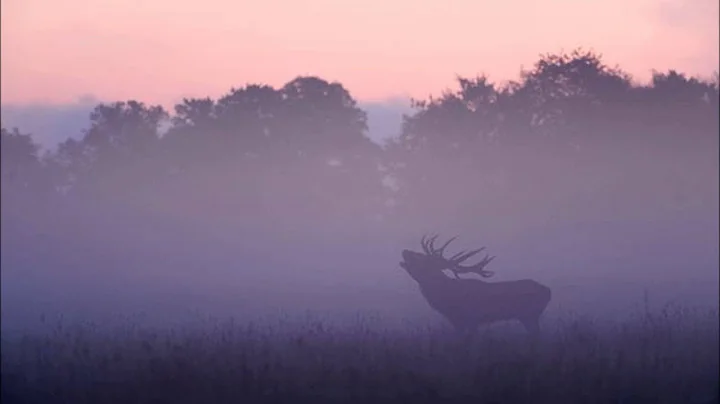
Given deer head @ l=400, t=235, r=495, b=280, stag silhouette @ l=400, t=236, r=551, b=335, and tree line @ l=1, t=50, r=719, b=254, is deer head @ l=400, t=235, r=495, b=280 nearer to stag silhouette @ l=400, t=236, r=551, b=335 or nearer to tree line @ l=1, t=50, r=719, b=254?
stag silhouette @ l=400, t=236, r=551, b=335

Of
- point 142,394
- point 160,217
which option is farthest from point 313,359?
point 160,217

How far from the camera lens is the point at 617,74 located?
88.2ft

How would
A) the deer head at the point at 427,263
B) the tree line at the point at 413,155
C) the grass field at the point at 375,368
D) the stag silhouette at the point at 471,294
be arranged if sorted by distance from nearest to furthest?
the grass field at the point at 375,368, the stag silhouette at the point at 471,294, the deer head at the point at 427,263, the tree line at the point at 413,155

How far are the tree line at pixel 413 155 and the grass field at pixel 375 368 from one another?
1118cm

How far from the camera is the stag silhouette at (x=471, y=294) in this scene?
14992 millimetres

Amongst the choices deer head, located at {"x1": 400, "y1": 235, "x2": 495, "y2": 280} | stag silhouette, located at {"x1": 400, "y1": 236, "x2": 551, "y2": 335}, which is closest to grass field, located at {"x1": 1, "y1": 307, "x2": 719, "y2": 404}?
stag silhouette, located at {"x1": 400, "y1": 236, "x2": 551, "y2": 335}

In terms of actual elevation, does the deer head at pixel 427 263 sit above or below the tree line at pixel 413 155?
below

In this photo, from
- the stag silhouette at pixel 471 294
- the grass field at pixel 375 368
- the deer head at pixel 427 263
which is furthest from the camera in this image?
the deer head at pixel 427 263

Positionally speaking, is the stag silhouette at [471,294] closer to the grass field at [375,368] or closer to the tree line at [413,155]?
the grass field at [375,368]

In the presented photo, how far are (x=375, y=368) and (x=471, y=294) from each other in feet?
16.7

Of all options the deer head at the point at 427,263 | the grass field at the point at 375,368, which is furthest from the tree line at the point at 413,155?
the grass field at the point at 375,368

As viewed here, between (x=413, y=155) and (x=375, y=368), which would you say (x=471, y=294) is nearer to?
(x=375, y=368)

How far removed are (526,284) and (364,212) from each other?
2005 cm

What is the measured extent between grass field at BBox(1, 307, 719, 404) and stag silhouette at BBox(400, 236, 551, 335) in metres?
1.40
